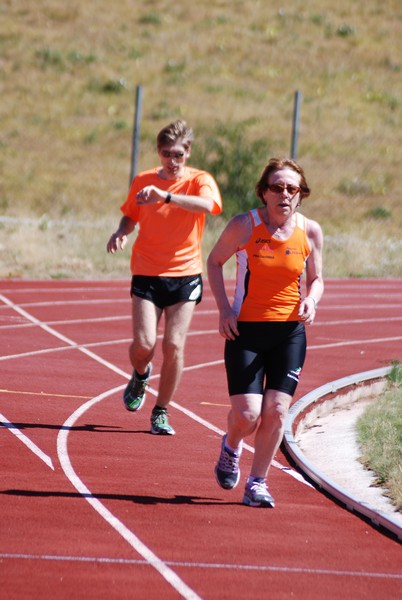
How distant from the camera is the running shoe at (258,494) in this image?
7.70 metres

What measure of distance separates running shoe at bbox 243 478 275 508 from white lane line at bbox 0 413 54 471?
4.71ft

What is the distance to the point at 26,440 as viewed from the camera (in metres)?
9.34

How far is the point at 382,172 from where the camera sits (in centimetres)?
4119

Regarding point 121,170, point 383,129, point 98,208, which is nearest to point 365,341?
point 98,208

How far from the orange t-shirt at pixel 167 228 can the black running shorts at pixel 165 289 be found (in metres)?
0.04

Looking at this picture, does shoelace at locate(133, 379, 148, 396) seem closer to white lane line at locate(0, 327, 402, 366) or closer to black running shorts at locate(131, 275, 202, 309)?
black running shorts at locate(131, 275, 202, 309)

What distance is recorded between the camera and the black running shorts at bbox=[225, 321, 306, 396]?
7.62 m

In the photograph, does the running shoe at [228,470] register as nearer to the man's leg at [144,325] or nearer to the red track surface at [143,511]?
the red track surface at [143,511]

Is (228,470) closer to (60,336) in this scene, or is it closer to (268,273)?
(268,273)

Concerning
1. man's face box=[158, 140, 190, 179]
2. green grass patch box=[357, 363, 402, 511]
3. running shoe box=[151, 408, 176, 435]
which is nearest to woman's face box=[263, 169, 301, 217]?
man's face box=[158, 140, 190, 179]

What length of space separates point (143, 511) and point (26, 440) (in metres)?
2.08

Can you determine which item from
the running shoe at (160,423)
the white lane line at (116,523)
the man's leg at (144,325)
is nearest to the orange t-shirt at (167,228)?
the man's leg at (144,325)

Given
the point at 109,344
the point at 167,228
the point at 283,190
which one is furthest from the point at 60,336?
the point at 283,190

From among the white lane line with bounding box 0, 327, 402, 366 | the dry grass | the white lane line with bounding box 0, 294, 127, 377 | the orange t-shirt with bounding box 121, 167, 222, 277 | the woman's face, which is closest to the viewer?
the woman's face
